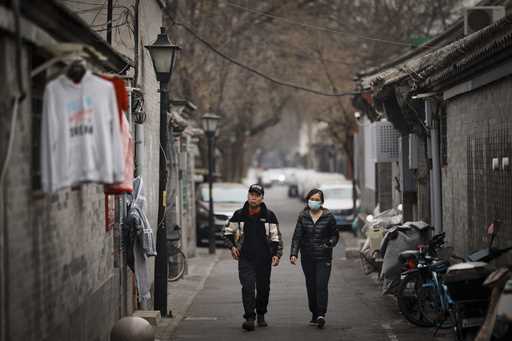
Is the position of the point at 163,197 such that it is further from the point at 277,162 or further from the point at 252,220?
the point at 277,162

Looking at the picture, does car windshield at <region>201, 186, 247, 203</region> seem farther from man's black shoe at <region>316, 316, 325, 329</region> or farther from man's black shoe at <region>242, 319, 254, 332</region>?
man's black shoe at <region>242, 319, 254, 332</region>

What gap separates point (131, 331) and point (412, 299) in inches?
164

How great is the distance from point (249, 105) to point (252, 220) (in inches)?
1190

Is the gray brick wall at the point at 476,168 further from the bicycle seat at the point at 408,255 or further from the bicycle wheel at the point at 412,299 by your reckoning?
the bicycle wheel at the point at 412,299

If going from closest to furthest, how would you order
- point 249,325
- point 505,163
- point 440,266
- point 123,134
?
point 123,134 < point 505,163 < point 440,266 < point 249,325

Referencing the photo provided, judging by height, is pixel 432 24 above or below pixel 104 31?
above

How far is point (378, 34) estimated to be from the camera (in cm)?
4406

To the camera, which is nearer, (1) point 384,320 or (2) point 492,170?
(2) point 492,170

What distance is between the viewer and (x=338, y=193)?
3850 centimetres

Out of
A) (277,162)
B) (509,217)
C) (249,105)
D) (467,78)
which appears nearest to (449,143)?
(467,78)

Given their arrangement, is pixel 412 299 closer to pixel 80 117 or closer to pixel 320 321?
pixel 320 321

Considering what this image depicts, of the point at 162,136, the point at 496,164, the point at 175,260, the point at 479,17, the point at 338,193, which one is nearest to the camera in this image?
the point at 496,164

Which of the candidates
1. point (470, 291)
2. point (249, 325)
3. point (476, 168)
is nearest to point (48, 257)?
point (470, 291)

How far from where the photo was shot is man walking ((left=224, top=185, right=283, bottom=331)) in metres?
13.7
